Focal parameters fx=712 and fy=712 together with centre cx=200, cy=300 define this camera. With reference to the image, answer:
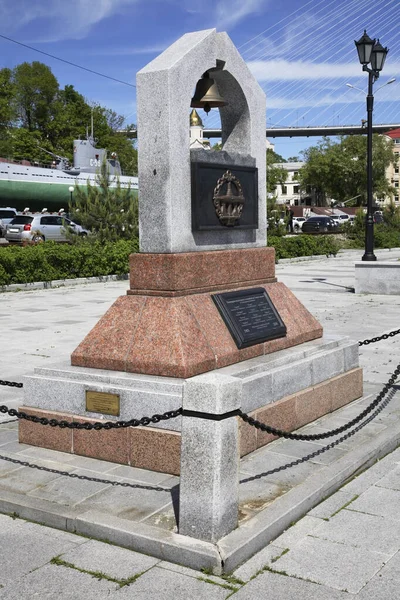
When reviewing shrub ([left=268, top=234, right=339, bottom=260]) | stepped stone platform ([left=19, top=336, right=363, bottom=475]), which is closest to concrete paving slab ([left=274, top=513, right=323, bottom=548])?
stepped stone platform ([left=19, top=336, right=363, bottom=475])

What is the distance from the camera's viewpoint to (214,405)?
409 centimetres

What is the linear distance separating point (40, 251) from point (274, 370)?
15.3 m

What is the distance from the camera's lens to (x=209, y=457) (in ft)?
13.6

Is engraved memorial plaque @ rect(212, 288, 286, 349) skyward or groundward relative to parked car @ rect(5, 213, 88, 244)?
groundward

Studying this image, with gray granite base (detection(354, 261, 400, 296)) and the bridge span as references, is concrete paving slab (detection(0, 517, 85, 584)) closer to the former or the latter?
gray granite base (detection(354, 261, 400, 296))

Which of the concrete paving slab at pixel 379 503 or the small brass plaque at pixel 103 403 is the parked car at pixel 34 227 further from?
the concrete paving slab at pixel 379 503

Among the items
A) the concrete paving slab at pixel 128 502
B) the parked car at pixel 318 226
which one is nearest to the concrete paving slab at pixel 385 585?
the concrete paving slab at pixel 128 502

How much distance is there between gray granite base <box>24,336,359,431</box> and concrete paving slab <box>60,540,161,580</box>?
1.31 m

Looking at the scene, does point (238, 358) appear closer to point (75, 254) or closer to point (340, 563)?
point (340, 563)

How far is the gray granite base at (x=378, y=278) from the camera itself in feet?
58.1

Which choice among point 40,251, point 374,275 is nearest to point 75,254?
point 40,251

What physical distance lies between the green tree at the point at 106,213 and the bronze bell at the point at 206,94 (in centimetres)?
1880

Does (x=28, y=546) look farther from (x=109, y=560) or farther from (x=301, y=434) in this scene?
(x=301, y=434)

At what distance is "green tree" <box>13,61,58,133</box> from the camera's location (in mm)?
72312
